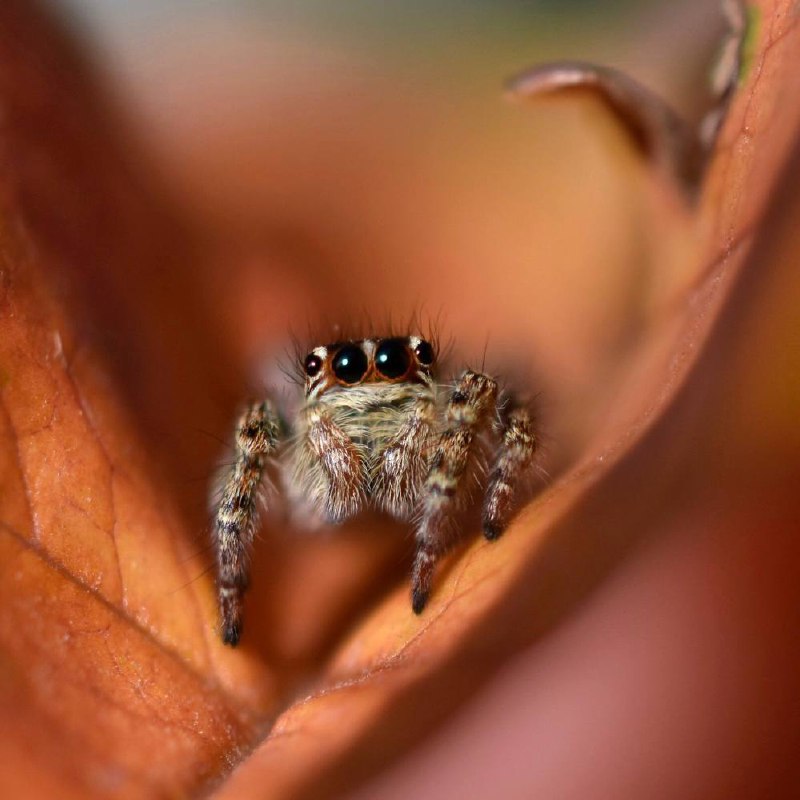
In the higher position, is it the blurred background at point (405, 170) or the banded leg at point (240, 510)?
the blurred background at point (405, 170)

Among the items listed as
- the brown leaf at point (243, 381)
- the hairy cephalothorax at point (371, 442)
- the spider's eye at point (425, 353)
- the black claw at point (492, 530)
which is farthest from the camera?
the spider's eye at point (425, 353)

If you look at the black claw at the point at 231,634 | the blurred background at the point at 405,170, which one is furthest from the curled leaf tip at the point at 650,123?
the black claw at the point at 231,634

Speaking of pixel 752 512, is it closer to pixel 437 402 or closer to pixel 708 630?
pixel 708 630

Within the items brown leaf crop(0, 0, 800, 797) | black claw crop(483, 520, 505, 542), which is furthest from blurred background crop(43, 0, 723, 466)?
black claw crop(483, 520, 505, 542)

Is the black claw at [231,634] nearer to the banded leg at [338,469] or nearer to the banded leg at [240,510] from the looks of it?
the banded leg at [240,510]

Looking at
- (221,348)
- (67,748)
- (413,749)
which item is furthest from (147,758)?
(221,348)

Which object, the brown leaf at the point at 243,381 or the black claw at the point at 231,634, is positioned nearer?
the brown leaf at the point at 243,381

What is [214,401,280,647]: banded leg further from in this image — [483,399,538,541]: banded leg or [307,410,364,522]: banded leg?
[483,399,538,541]: banded leg
